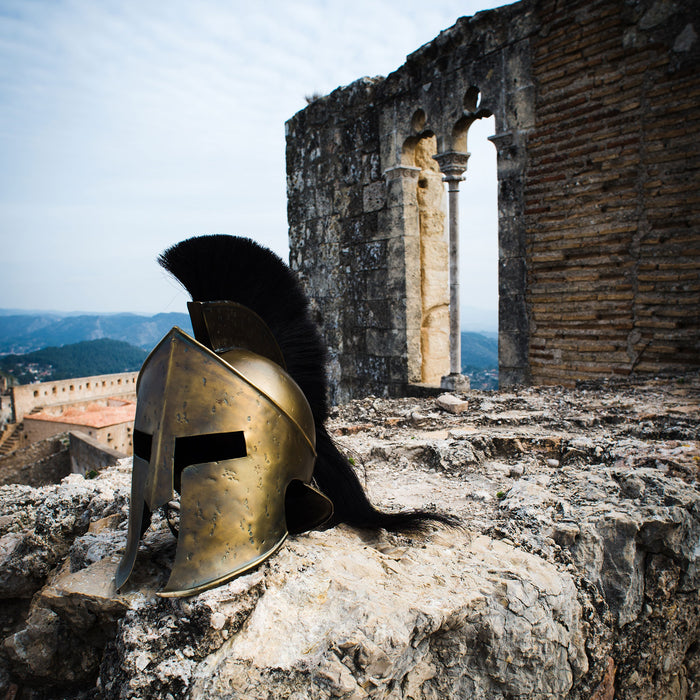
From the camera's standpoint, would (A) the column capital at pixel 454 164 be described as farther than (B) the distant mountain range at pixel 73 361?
No

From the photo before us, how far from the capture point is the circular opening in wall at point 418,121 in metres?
6.65

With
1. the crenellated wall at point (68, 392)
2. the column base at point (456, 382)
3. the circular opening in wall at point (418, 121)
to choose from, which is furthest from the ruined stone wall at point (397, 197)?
the crenellated wall at point (68, 392)

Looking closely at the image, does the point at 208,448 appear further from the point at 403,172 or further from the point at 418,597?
the point at 403,172

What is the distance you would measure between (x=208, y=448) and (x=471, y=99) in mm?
5699

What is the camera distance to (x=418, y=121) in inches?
264

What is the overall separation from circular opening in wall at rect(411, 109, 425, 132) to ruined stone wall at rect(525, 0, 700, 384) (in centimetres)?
155

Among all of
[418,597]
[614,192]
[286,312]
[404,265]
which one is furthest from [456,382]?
[418,597]

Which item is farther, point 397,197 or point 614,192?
point 397,197

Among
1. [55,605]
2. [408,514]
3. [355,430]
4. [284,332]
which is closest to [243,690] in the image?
[55,605]

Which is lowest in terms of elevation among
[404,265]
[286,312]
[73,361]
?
[73,361]

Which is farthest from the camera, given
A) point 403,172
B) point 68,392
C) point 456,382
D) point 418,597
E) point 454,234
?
point 68,392

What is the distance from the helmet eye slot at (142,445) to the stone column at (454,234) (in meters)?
4.81

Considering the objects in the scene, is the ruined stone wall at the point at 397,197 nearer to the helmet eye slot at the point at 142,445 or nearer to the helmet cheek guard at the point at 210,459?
the helmet cheek guard at the point at 210,459

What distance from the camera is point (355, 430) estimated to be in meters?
4.10
